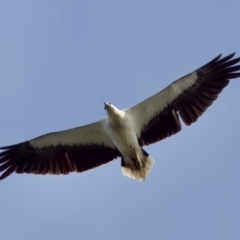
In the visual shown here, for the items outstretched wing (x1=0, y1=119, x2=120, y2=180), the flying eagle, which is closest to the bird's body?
the flying eagle

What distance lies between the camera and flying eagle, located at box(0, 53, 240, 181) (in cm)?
1820

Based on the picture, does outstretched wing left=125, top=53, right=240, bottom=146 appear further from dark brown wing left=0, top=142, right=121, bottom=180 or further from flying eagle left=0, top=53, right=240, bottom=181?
dark brown wing left=0, top=142, right=121, bottom=180

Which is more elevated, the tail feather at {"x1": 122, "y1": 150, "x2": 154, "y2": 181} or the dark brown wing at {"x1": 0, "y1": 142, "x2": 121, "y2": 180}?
the dark brown wing at {"x1": 0, "y1": 142, "x2": 121, "y2": 180}

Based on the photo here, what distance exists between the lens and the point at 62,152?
19.0 meters

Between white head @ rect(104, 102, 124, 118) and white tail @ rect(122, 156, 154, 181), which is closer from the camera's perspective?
white head @ rect(104, 102, 124, 118)

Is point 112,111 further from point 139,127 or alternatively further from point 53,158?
point 53,158

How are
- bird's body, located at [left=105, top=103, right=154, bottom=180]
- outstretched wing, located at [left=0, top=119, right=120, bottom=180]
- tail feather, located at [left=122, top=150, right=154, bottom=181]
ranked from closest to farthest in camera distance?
bird's body, located at [left=105, top=103, right=154, bottom=180]
tail feather, located at [left=122, top=150, right=154, bottom=181]
outstretched wing, located at [left=0, top=119, right=120, bottom=180]

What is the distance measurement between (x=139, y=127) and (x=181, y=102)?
860 mm

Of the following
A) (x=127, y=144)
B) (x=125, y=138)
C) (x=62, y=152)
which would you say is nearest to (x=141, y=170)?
(x=127, y=144)

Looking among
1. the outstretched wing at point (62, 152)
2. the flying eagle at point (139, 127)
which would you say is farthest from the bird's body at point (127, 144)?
the outstretched wing at point (62, 152)

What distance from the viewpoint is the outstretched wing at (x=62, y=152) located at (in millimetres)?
18734

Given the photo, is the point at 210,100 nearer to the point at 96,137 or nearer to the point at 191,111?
the point at 191,111

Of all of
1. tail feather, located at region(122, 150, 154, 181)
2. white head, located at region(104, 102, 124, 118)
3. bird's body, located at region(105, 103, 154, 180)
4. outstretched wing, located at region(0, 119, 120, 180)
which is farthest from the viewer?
outstretched wing, located at region(0, 119, 120, 180)

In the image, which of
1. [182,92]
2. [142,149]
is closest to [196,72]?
[182,92]
